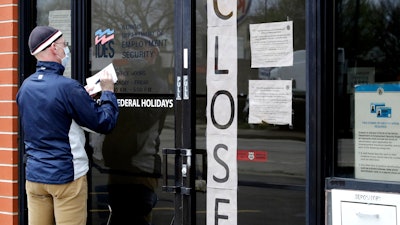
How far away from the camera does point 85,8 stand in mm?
4930

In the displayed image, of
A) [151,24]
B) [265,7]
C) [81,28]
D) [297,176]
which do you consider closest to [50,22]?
[81,28]

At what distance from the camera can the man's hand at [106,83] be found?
4129 millimetres

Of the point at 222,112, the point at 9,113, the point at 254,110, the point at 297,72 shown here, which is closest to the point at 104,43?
the point at 9,113

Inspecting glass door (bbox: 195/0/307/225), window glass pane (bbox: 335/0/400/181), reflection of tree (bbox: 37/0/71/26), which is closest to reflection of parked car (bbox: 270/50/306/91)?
glass door (bbox: 195/0/307/225)

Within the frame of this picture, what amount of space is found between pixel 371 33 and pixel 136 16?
5.67 ft

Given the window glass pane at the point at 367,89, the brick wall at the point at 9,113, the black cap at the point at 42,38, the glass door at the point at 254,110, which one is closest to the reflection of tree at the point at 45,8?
the brick wall at the point at 9,113

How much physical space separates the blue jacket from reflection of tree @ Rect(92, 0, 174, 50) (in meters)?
0.75

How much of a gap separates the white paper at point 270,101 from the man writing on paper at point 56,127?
88 centimetres

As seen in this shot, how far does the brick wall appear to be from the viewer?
5.13 meters

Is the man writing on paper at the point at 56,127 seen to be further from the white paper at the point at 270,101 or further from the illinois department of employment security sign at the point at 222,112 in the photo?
the white paper at the point at 270,101

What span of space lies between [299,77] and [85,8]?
1814mm

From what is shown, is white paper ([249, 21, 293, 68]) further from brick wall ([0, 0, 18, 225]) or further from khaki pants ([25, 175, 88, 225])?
brick wall ([0, 0, 18, 225])

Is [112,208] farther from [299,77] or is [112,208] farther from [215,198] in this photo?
[299,77]

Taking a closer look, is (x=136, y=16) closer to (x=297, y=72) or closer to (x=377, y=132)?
(x=297, y=72)
